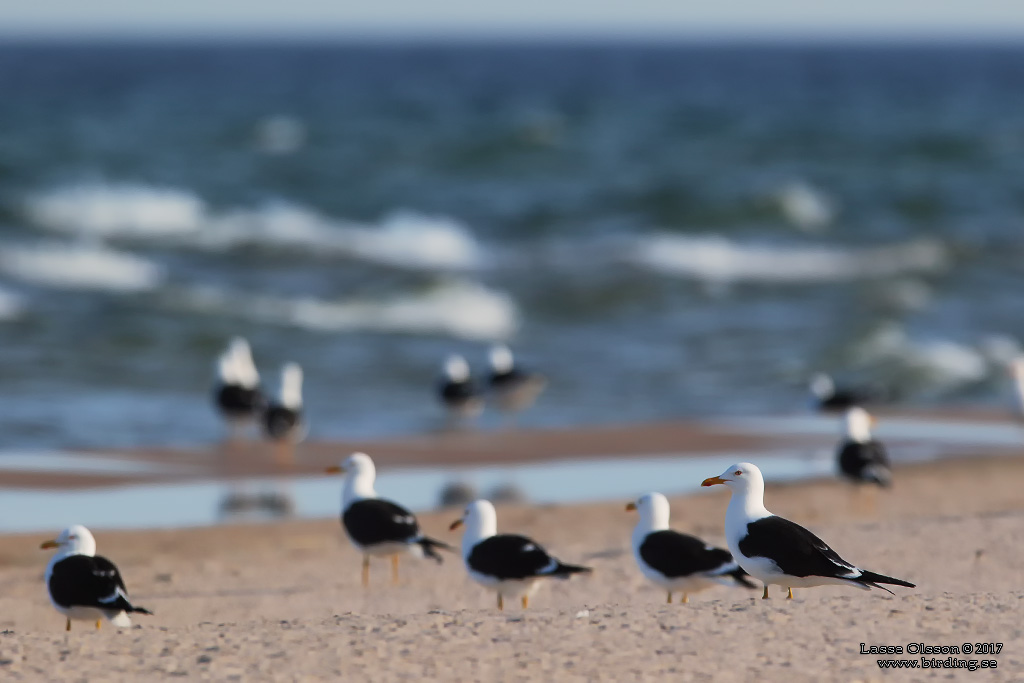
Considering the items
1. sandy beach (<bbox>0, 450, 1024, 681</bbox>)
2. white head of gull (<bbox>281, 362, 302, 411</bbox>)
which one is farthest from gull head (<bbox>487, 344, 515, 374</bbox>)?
sandy beach (<bbox>0, 450, 1024, 681</bbox>)

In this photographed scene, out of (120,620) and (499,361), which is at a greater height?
(499,361)

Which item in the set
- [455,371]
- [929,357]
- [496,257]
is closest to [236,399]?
Result: [455,371]

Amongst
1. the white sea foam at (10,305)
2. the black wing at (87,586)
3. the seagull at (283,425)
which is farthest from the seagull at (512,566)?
the white sea foam at (10,305)

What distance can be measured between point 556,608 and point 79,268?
1945 cm

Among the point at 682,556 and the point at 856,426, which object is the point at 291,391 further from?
the point at 682,556

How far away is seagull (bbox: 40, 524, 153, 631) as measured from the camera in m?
8.23

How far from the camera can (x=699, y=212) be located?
33719 mm

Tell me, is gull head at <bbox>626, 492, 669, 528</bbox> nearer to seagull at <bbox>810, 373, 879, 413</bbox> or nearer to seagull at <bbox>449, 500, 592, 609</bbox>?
seagull at <bbox>449, 500, 592, 609</bbox>

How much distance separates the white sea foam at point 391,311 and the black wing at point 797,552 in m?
15.0

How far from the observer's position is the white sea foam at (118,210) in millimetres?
30969

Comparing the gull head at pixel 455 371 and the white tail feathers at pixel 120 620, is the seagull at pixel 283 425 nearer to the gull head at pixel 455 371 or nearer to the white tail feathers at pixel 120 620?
the gull head at pixel 455 371

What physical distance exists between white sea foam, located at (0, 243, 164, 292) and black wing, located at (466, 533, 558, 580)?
54.4 feet

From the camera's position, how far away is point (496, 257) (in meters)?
29.4

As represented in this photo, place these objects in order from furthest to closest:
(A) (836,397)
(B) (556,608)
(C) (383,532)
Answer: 1. (A) (836,397)
2. (C) (383,532)
3. (B) (556,608)
